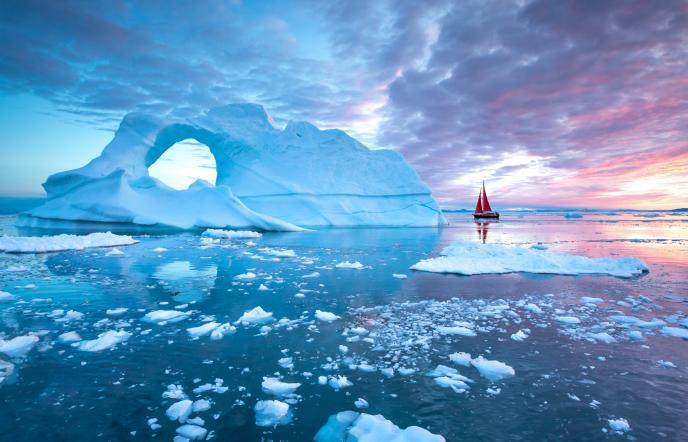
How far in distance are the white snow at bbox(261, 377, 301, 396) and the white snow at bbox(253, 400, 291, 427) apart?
172 millimetres

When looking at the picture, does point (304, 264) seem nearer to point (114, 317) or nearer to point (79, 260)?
point (114, 317)

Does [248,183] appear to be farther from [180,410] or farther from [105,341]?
[180,410]

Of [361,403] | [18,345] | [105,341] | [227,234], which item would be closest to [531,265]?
[361,403]

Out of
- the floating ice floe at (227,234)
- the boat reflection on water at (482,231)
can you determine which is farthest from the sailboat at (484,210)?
the floating ice floe at (227,234)

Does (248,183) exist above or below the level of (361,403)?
above

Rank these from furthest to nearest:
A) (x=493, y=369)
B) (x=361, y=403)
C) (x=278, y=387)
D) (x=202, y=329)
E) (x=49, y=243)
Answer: (x=49, y=243) → (x=202, y=329) → (x=493, y=369) → (x=278, y=387) → (x=361, y=403)

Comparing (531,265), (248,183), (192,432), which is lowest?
(192,432)

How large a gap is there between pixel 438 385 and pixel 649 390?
1.65 meters

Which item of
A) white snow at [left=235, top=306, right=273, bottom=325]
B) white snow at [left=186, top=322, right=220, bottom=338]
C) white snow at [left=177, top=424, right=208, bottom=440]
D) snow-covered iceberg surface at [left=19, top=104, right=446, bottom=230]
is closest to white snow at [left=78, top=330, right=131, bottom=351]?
white snow at [left=186, top=322, right=220, bottom=338]

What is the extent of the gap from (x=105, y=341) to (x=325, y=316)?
244 centimetres

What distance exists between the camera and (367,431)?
2.29 metres

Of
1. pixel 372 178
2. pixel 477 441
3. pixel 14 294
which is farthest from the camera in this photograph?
pixel 372 178

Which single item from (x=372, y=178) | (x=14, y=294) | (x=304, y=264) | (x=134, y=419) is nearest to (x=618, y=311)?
(x=134, y=419)

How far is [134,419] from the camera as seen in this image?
2453mm
